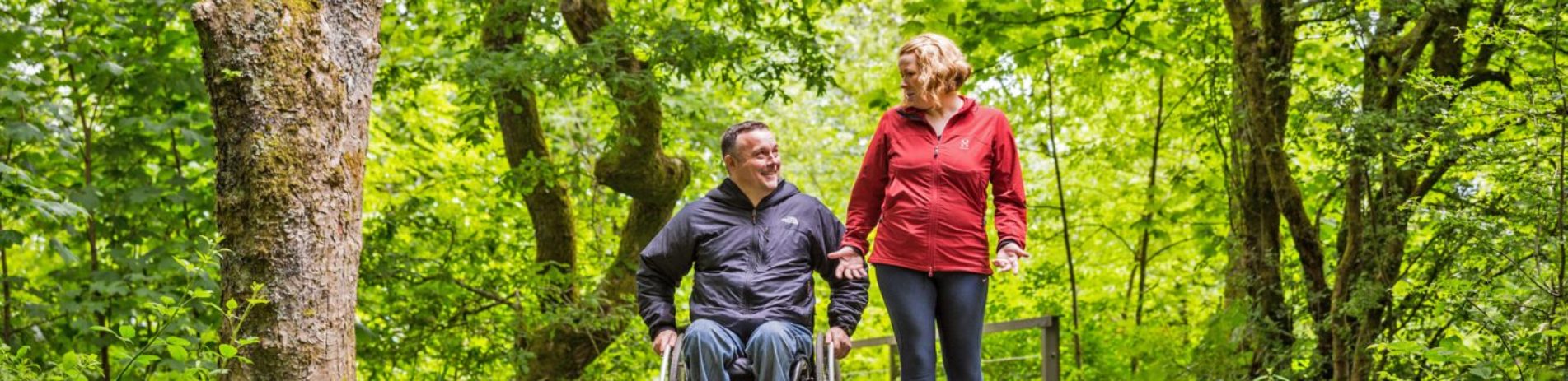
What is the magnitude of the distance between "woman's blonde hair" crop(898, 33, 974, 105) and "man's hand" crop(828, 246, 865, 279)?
0.44 metres

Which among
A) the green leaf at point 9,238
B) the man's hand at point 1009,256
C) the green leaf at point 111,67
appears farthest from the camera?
the green leaf at point 111,67

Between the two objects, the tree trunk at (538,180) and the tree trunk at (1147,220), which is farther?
the tree trunk at (1147,220)

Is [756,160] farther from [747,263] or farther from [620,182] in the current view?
[620,182]

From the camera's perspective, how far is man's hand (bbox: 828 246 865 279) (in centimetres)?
394

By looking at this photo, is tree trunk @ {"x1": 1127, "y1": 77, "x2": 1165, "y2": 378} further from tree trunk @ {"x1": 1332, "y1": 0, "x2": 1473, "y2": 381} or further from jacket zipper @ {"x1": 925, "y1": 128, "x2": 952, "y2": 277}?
jacket zipper @ {"x1": 925, "y1": 128, "x2": 952, "y2": 277}

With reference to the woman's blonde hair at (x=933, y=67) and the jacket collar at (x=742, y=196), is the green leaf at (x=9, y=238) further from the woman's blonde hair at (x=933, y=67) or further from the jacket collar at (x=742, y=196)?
the woman's blonde hair at (x=933, y=67)

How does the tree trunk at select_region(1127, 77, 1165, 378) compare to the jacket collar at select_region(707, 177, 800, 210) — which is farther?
the tree trunk at select_region(1127, 77, 1165, 378)

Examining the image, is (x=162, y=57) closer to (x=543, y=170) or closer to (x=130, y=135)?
(x=130, y=135)

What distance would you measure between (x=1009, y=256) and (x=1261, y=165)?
11.7 ft

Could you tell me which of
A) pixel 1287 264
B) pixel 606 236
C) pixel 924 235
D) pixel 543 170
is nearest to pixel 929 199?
pixel 924 235

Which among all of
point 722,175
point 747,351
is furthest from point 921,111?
point 722,175

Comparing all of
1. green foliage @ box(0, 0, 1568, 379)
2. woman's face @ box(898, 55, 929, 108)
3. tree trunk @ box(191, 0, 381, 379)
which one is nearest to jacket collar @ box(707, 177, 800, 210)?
woman's face @ box(898, 55, 929, 108)

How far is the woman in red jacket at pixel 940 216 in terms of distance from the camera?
12.6 ft

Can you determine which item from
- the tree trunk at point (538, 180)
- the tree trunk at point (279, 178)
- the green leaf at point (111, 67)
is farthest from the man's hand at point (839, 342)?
the tree trunk at point (538, 180)
